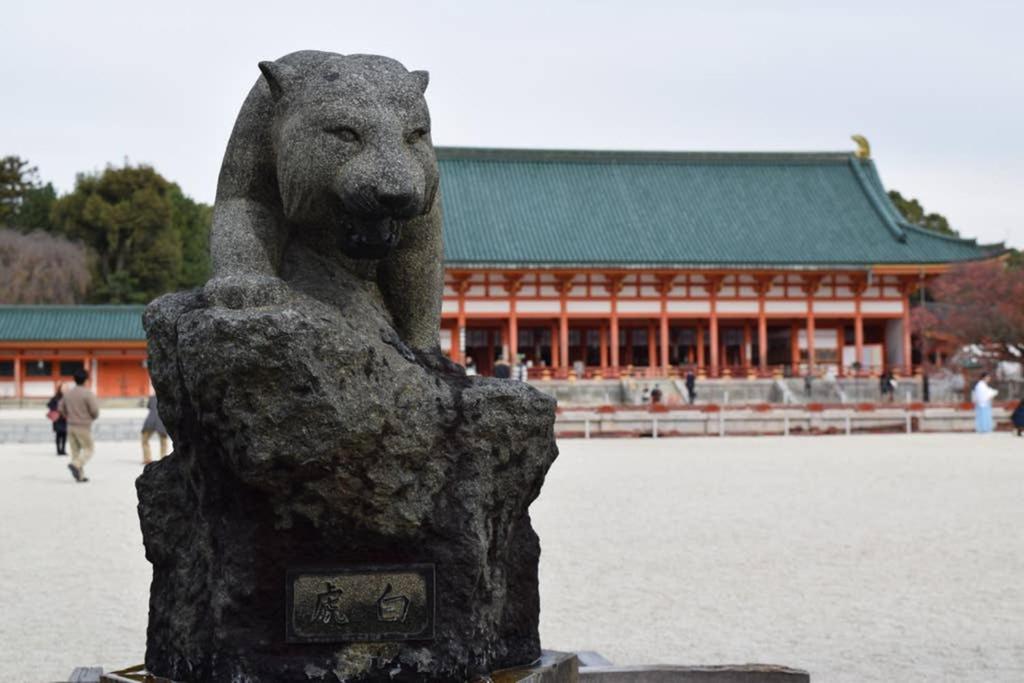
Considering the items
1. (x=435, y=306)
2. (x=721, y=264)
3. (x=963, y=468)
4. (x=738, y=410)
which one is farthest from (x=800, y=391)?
(x=435, y=306)

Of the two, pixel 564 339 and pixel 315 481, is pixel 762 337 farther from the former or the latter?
pixel 315 481

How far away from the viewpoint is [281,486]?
8.91 ft

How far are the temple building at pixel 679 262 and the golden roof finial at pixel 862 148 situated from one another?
0.29ft

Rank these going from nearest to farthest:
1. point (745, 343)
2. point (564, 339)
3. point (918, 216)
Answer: point (564, 339), point (745, 343), point (918, 216)

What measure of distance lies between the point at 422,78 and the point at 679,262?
29.9 m

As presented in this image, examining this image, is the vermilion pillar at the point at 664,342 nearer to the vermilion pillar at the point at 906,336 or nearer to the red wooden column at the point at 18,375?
the vermilion pillar at the point at 906,336

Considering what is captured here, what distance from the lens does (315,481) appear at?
273 centimetres

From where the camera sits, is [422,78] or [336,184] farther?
[422,78]

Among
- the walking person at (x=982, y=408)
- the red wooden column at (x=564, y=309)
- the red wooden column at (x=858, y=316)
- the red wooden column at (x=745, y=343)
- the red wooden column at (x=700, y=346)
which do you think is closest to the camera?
the walking person at (x=982, y=408)

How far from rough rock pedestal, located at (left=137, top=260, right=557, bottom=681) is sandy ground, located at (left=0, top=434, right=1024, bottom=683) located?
2.07m

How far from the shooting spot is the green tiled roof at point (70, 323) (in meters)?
36.8

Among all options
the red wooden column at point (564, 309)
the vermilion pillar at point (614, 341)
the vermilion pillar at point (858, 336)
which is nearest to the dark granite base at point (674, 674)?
the red wooden column at point (564, 309)

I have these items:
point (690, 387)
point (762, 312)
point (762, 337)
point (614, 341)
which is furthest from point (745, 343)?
A: point (690, 387)

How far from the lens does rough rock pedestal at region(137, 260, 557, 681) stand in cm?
264
